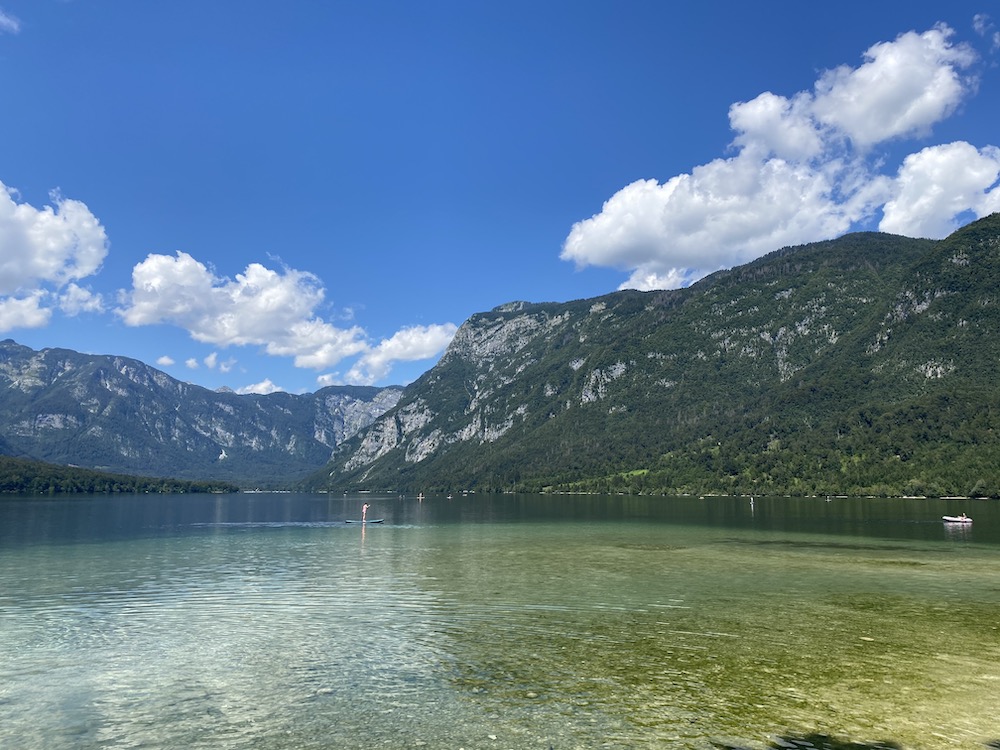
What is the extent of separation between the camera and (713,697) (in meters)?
24.1

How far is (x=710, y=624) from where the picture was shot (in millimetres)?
37406

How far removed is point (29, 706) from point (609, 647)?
2385cm

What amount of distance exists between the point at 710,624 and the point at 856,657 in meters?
8.70

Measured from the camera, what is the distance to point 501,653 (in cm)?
3125

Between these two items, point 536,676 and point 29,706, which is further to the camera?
point 536,676

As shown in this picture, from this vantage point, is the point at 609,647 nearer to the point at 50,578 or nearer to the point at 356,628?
the point at 356,628

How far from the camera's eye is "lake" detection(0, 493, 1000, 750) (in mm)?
21203

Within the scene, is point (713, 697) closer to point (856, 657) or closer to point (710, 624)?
point (856, 657)

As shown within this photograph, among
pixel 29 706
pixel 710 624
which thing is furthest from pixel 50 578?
pixel 710 624

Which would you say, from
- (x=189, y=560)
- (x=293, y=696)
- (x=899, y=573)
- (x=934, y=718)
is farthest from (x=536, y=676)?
(x=189, y=560)

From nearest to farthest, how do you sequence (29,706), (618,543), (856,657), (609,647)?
(29,706), (856,657), (609,647), (618,543)

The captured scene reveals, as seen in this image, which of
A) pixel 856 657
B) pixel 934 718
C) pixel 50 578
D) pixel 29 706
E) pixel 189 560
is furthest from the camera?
pixel 189 560

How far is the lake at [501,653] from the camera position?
835 inches

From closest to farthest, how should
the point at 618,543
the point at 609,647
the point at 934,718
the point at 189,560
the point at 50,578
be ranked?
the point at 934,718 → the point at 609,647 → the point at 50,578 → the point at 189,560 → the point at 618,543
